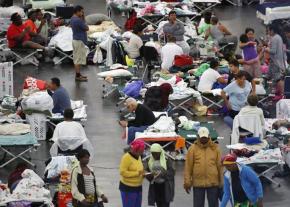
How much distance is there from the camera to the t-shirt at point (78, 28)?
33219 millimetres

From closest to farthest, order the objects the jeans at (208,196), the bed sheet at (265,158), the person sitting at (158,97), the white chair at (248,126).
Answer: the jeans at (208,196), the bed sheet at (265,158), the white chair at (248,126), the person sitting at (158,97)

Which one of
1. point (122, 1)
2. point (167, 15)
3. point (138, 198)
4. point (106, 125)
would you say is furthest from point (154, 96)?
point (122, 1)

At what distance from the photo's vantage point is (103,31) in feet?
119

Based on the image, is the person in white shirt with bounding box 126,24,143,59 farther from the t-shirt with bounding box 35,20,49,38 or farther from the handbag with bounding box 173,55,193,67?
the t-shirt with bounding box 35,20,49,38

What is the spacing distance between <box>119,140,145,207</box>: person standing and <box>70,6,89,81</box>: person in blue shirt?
10390mm

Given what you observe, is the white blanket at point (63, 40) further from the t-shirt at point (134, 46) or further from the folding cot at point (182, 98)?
the folding cot at point (182, 98)

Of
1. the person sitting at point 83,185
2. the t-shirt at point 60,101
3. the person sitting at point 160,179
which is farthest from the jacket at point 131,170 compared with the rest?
the t-shirt at point 60,101

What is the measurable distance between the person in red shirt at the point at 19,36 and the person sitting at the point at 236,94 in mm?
7498

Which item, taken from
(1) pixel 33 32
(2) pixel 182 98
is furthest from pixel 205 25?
(2) pixel 182 98

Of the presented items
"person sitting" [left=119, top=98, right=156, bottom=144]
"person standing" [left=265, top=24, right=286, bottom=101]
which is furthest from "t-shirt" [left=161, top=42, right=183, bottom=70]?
"person sitting" [left=119, top=98, right=156, bottom=144]

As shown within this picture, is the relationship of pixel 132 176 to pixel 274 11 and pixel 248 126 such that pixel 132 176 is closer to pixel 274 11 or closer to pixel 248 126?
pixel 248 126

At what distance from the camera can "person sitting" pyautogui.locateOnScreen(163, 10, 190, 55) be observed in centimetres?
3388

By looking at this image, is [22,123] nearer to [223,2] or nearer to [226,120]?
[226,120]

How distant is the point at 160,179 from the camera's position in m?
23.0
